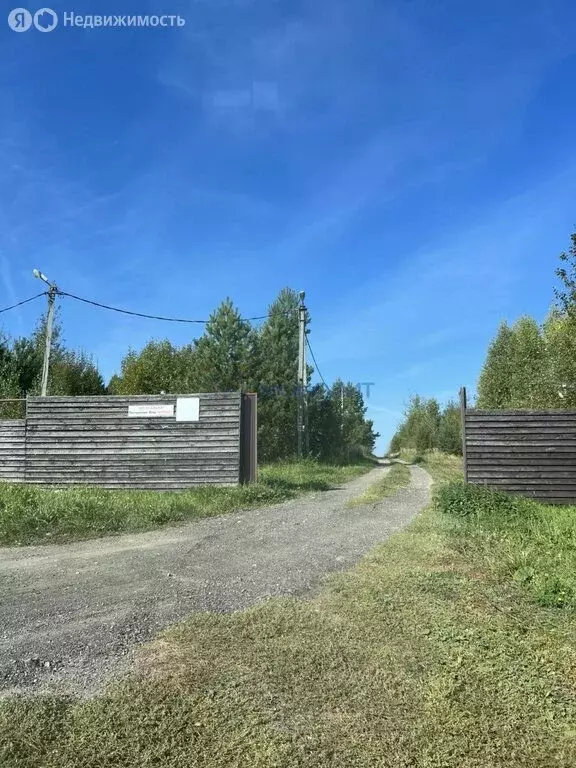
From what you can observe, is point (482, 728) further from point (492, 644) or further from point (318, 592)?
point (318, 592)

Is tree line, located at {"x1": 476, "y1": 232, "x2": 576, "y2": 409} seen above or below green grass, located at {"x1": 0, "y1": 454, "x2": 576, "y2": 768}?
above

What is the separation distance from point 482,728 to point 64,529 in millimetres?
6914

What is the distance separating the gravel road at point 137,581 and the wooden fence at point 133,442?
3500mm

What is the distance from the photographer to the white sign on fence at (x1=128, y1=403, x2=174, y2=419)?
521 inches

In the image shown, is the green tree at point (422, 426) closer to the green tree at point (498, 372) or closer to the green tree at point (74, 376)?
the green tree at point (498, 372)

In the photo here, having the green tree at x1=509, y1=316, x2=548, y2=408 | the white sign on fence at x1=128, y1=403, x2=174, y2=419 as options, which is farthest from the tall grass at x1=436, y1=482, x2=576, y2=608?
the green tree at x1=509, y1=316, x2=548, y2=408

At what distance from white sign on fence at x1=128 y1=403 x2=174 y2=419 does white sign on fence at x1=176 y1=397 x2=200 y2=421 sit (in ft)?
0.67

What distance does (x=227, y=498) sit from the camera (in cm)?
1111

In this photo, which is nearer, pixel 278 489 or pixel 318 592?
pixel 318 592

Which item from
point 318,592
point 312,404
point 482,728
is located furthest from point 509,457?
point 312,404

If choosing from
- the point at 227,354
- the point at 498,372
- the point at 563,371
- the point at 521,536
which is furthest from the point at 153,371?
the point at 521,536

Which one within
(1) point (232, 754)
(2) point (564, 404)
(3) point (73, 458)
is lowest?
(1) point (232, 754)

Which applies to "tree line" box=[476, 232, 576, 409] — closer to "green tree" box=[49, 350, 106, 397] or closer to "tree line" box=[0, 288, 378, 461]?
"tree line" box=[0, 288, 378, 461]

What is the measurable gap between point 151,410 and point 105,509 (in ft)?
13.9
